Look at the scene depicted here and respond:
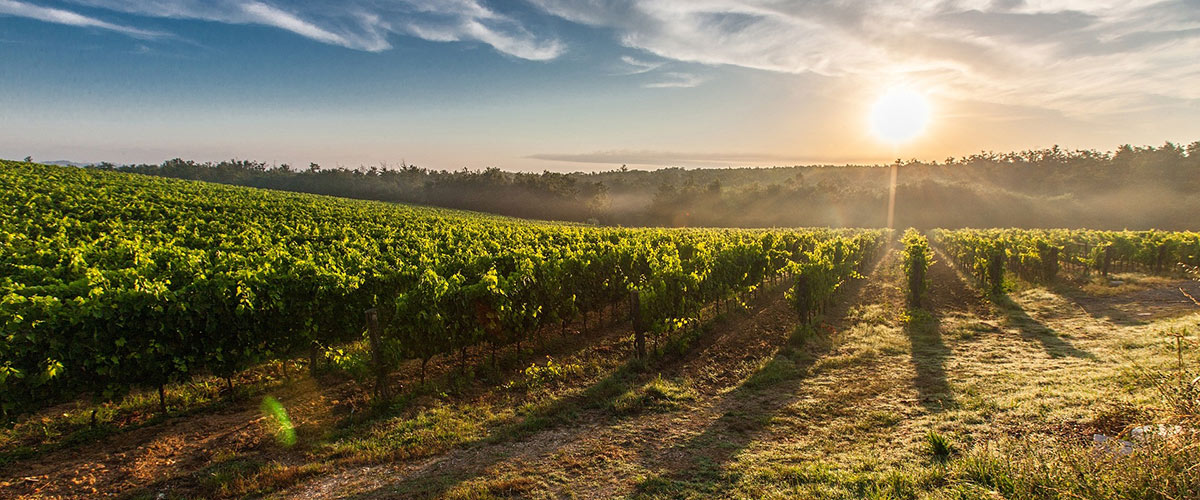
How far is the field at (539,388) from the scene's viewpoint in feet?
17.5

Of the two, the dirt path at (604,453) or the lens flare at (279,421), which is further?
the lens flare at (279,421)

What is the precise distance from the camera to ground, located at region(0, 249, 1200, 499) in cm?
541

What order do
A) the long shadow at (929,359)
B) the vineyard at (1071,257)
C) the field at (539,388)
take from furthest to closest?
the vineyard at (1071,257) < the long shadow at (929,359) < the field at (539,388)

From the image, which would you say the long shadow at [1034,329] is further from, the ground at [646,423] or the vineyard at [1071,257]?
the vineyard at [1071,257]

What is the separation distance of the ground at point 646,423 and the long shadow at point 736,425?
4 centimetres

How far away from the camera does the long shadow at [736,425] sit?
17.6 feet

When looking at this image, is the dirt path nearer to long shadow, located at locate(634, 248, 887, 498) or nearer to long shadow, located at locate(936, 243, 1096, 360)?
long shadow, located at locate(634, 248, 887, 498)

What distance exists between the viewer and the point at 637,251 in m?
14.4

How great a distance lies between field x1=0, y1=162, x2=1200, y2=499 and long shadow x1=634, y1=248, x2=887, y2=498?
0.15 feet

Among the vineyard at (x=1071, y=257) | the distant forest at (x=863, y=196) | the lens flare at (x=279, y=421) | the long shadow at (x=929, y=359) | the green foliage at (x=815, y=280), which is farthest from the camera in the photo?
the distant forest at (x=863, y=196)

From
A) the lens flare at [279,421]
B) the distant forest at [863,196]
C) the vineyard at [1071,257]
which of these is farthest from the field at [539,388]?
the distant forest at [863,196]

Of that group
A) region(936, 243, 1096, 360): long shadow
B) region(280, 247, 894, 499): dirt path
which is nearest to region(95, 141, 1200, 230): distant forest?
region(936, 243, 1096, 360): long shadow

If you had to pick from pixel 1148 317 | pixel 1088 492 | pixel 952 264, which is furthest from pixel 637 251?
pixel 952 264

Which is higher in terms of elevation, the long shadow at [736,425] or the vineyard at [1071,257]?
the vineyard at [1071,257]
